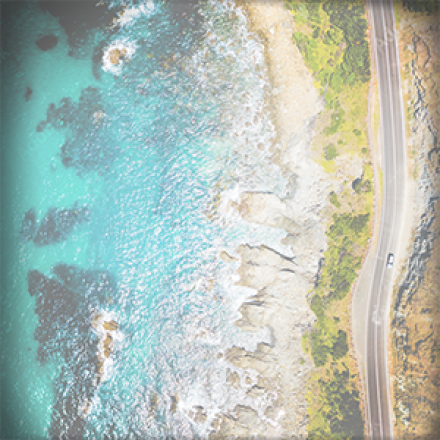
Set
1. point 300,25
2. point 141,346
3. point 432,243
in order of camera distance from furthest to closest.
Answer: point 141,346, point 300,25, point 432,243

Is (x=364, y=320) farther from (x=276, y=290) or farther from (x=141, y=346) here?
(x=141, y=346)

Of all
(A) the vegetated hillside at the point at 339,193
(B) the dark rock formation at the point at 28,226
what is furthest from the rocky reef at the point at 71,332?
(A) the vegetated hillside at the point at 339,193

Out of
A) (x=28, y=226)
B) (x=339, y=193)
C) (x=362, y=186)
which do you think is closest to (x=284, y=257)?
(x=339, y=193)

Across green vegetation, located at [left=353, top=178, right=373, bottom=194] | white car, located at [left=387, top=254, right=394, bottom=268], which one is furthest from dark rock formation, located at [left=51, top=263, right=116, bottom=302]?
white car, located at [left=387, top=254, right=394, bottom=268]

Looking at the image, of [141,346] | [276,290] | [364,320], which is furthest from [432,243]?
[141,346]

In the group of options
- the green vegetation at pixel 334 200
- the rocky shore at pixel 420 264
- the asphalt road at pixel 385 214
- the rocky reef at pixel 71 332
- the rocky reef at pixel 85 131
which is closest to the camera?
the rocky shore at pixel 420 264

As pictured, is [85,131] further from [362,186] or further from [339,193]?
[362,186]

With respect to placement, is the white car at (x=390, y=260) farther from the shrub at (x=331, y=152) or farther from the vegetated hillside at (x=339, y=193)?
the shrub at (x=331, y=152)
